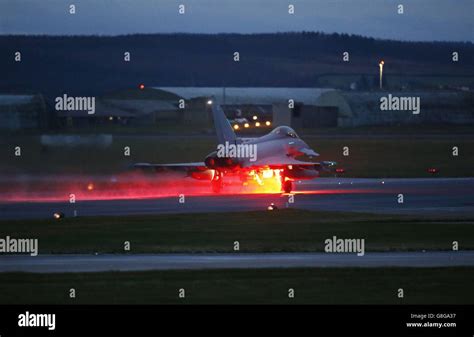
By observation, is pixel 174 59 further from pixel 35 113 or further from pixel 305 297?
pixel 305 297

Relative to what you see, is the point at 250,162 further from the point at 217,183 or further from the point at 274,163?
the point at 217,183

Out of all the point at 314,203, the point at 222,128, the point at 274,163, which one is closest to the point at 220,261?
the point at 314,203

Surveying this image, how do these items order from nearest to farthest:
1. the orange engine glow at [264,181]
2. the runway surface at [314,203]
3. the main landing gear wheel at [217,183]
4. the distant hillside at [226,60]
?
1. the runway surface at [314,203]
2. the main landing gear wheel at [217,183]
3. the orange engine glow at [264,181]
4. the distant hillside at [226,60]

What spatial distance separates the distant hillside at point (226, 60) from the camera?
75000mm

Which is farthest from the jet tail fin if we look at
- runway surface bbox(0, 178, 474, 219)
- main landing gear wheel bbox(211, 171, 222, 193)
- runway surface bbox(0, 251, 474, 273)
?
runway surface bbox(0, 251, 474, 273)

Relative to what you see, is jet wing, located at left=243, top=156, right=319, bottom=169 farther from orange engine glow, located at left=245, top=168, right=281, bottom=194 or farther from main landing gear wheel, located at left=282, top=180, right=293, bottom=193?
main landing gear wheel, located at left=282, top=180, right=293, bottom=193

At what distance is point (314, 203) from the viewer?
40.6 metres

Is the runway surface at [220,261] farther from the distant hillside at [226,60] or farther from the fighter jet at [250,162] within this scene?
the distant hillside at [226,60]

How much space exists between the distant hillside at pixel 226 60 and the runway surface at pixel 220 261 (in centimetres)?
4212

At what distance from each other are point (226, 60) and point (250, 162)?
2091 inches

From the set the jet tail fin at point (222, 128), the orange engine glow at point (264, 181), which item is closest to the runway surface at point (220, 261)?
the jet tail fin at point (222, 128)

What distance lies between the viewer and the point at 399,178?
179ft

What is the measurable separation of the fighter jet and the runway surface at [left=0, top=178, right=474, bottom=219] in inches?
43.9

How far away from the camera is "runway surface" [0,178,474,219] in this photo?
123ft
